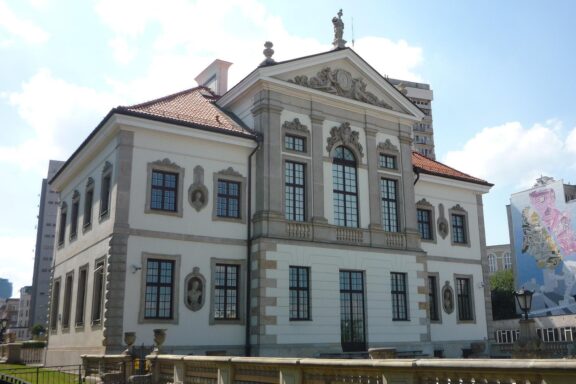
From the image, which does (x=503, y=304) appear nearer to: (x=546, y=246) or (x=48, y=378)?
(x=546, y=246)

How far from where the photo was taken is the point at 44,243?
12544 centimetres

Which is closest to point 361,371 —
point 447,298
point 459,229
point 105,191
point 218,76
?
point 105,191

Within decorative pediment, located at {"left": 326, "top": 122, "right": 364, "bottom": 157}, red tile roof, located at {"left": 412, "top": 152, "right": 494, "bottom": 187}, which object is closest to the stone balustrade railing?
decorative pediment, located at {"left": 326, "top": 122, "right": 364, "bottom": 157}

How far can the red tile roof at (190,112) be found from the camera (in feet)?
85.6

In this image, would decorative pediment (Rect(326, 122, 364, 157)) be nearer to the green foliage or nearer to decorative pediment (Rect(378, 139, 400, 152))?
decorative pediment (Rect(378, 139, 400, 152))

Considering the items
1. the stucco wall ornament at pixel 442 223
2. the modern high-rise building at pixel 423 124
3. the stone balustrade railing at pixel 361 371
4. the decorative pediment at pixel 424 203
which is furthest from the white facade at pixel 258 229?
the modern high-rise building at pixel 423 124

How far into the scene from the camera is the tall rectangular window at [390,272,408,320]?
3005cm

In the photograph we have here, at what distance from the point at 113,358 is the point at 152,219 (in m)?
6.89

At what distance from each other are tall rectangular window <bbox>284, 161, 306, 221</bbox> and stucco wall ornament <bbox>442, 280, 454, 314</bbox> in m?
11.4

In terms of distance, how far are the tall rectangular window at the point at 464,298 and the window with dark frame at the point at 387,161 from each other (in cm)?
881

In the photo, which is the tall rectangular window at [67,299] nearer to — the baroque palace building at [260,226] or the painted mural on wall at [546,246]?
the baroque palace building at [260,226]

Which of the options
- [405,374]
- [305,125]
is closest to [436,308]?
[305,125]

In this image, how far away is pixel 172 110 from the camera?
1086 inches

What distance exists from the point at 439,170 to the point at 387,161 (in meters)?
6.30
